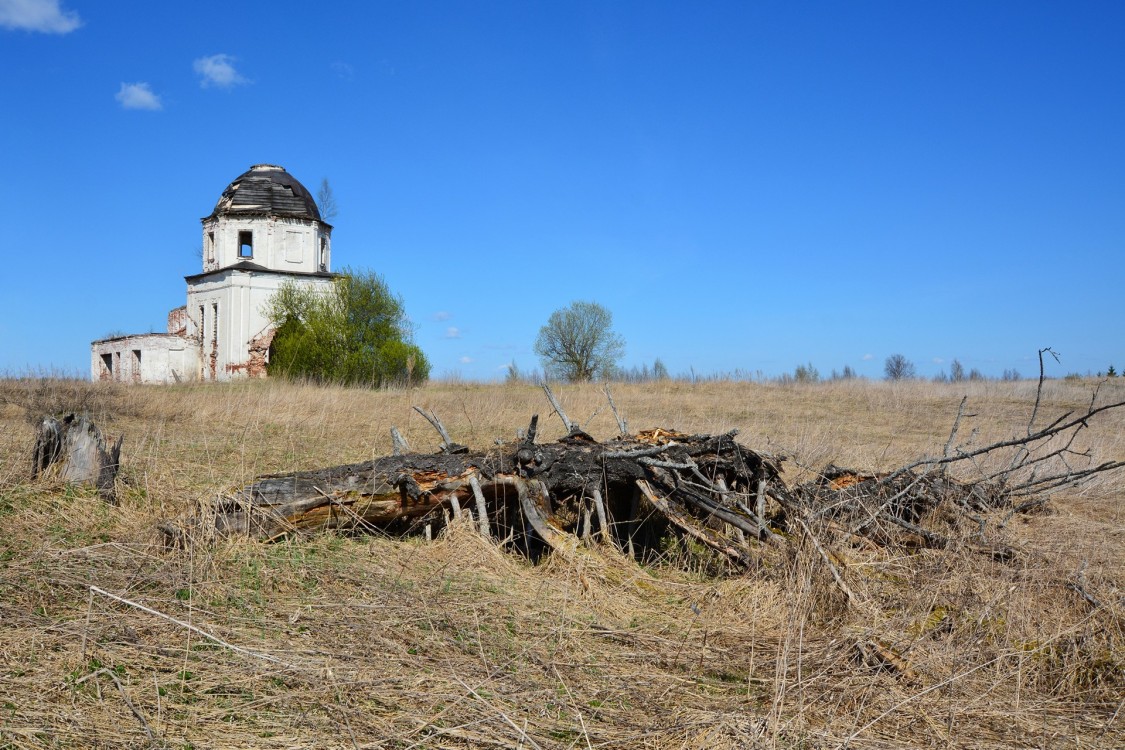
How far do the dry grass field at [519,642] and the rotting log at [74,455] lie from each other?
168 millimetres

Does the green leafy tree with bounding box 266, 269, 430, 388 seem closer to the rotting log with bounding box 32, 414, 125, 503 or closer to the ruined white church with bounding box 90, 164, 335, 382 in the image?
the ruined white church with bounding box 90, 164, 335, 382

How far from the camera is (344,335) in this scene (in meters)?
30.3

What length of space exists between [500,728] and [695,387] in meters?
21.7

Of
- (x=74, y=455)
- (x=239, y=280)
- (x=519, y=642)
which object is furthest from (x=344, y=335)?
(x=519, y=642)

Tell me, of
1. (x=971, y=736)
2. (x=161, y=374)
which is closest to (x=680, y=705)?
(x=971, y=736)

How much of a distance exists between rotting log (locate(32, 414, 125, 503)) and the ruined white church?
2653 cm

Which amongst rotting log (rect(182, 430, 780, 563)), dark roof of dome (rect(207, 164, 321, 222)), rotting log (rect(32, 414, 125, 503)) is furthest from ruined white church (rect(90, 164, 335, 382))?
rotting log (rect(182, 430, 780, 563))

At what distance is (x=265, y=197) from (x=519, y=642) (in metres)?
32.7

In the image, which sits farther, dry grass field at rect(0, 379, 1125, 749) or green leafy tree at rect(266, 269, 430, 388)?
green leafy tree at rect(266, 269, 430, 388)

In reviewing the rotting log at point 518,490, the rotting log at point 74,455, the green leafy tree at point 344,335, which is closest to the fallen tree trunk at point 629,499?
the rotting log at point 518,490

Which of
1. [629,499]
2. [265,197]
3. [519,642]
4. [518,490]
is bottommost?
[519,642]

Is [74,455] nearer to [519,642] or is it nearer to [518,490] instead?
[518,490]

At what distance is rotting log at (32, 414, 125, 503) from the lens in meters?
6.38

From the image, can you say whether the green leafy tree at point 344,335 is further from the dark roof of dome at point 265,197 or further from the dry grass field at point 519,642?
the dry grass field at point 519,642
